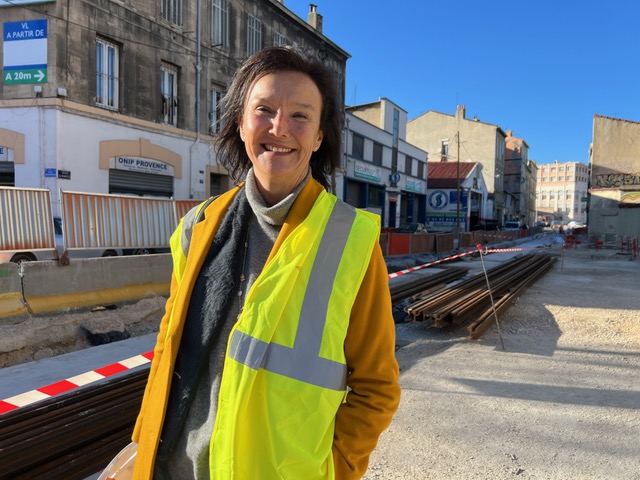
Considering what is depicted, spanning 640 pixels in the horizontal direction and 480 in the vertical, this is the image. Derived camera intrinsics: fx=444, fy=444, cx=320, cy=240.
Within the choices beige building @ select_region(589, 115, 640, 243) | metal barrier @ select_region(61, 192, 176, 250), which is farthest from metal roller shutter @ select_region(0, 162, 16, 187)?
beige building @ select_region(589, 115, 640, 243)

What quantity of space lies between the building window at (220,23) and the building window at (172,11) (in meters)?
1.73

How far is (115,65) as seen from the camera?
15.0 m

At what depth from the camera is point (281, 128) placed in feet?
4.64

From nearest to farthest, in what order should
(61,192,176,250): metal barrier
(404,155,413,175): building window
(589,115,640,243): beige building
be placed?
1. (61,192,176,250): metal barrier
2. (589,115,640,243): beige building
3. (404,155,413,175): building window

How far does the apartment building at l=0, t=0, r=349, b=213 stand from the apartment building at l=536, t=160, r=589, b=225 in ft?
377

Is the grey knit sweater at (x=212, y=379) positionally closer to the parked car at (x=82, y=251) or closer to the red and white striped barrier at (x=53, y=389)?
the red and white striped barrier at (x=53, y=389)

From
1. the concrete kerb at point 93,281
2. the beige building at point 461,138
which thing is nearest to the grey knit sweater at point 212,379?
the concrete kerb at point 93,281

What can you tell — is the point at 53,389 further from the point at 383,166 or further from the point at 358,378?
the point at 383,166

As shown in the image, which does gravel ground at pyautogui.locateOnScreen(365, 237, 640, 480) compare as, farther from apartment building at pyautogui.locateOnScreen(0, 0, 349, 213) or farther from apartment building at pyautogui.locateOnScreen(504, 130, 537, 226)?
apartment building at pyautogui.locateOnScreen(504, 130, 537, 226)

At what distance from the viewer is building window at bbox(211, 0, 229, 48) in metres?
18.4

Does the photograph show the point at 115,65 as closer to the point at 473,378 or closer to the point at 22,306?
the point at 22,306

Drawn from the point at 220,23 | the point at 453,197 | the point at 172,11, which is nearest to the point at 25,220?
the point at 172,11

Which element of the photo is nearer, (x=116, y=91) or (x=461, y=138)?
(x=116, y=91)

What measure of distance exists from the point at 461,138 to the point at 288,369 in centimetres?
5945
